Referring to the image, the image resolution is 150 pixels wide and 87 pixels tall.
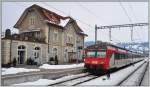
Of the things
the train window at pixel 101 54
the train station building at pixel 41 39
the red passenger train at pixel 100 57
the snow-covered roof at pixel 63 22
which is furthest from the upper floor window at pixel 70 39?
the train window at pixel 101 54

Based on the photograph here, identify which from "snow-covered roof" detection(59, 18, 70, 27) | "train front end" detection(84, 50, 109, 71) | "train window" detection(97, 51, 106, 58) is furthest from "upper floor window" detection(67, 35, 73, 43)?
"train window" detection(97, 51, 106, 58)

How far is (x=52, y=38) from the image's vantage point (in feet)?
127

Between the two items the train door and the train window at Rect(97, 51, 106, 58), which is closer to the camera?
the train window at Rect(97, 51, 106, 58)

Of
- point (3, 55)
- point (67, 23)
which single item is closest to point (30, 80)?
point (3, 55)

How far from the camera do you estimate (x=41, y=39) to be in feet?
121

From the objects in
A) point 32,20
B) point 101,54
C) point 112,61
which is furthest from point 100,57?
point 32,20

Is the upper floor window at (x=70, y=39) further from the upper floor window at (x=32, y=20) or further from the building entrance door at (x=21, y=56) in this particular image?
the building entrance door at (x=21, y=56)

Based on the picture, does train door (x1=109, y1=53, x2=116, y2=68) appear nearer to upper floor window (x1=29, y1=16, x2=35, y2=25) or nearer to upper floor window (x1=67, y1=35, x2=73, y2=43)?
upper floor window (x1=29, y1=16, x2=35, y2=25)

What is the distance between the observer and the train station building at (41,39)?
30.3 meters

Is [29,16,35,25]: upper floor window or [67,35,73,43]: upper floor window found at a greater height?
[29,16,35,25]: upper floor window

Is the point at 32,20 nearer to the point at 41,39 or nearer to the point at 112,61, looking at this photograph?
the point at 41,39

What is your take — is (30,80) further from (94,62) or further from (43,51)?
(43,51)

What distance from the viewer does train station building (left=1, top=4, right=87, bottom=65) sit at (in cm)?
3034

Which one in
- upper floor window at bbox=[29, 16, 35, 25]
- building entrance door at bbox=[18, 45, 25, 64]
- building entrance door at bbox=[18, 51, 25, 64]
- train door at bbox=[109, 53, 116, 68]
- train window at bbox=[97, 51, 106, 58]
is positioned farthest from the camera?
upper floor window at bbox=[29, 16, 35, 25]
